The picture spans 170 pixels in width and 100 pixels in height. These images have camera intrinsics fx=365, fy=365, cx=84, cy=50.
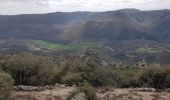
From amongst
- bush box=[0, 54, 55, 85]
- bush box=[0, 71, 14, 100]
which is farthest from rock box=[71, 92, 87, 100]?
bush box=[0, 54, 55, 85]

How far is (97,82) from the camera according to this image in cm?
4075

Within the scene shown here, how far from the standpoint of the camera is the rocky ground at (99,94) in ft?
95.7

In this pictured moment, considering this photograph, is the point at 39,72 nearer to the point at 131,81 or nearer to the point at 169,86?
the point at 131,81

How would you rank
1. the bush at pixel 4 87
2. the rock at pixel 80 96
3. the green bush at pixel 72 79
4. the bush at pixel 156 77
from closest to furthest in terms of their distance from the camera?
the rock at pixel 80 96
the bush at pixel 4 87
the bush at pixel 156 77
the green bush at pixel 72 79

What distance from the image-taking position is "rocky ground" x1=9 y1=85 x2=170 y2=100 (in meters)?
29.2

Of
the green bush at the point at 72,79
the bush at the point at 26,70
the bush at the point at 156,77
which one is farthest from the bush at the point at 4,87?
the bush at the point at 156,77

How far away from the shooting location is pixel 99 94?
3086 cm

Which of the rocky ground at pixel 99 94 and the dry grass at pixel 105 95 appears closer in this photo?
the dry grass at pixel 105 95

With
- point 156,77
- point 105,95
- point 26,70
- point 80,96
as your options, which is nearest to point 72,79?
point 26,70

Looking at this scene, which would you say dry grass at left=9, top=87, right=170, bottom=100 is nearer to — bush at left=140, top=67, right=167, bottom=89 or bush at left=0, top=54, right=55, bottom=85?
bush at left=140, top=67, right=167, bottom=89

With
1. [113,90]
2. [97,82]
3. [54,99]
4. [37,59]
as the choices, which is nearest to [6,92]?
[54,99]

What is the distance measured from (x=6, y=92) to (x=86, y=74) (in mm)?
14221

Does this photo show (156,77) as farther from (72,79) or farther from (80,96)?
(80,96)

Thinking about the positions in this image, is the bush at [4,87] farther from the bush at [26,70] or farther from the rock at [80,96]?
the bush at [26,70]
